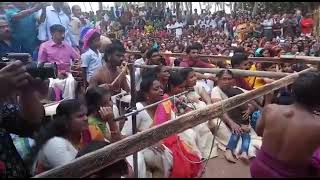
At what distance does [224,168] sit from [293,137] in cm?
144

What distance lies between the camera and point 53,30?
4.43 m

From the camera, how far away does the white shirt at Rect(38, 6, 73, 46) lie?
5047 mm

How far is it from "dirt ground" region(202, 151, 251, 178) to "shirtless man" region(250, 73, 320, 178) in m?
1.05

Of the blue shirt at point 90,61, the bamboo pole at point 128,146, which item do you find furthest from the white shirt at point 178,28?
the bamboo pole at point 128,146

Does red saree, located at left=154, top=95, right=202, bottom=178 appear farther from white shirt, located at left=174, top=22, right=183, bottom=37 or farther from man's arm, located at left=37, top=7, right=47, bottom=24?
white shirt, located at left=174, top=22, right=183, bottom=37

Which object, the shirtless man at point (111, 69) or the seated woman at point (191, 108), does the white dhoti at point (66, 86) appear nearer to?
the shirtless man at point (111, 69)

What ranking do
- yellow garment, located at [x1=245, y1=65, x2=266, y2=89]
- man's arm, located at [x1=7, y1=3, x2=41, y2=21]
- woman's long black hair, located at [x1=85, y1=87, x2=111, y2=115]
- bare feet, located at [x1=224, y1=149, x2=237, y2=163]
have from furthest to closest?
yellow garment, located at [x1=245, y1=65, x2=266, y2=89] < man's arm, located at [x1=7, y1=3, x2=41, y2=21] < bare feet, located at [x1=224, y1=149, x2=237, y2=163] < woman's long black hair, located at [x1=85, y1=87, x2=111, y2=115]

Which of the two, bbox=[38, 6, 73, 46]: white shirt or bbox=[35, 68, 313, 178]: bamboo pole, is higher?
bbox=[38, 6, 73, 46]: white shirt

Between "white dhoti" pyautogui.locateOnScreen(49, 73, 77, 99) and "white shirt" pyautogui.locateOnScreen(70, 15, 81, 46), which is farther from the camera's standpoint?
"white shirt" pyautogui.locateOnScreen(70, 15, 81, 46)

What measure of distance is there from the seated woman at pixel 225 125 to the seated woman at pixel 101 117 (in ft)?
4.11

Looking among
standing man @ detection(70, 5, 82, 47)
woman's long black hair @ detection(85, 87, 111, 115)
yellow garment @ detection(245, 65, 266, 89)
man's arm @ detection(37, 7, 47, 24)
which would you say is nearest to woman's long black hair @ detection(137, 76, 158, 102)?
woman's long black hair @ detection(85, 87, 111, 115)

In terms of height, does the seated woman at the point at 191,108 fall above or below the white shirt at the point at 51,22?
below

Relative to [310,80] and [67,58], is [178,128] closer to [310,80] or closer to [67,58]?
[310,80]

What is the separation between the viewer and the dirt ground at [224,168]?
3531 millimetres
